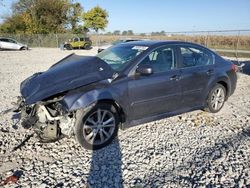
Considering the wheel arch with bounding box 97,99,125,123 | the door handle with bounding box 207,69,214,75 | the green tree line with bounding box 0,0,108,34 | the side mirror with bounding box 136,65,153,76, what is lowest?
the wheel arch with bounding box 97,99,125,123

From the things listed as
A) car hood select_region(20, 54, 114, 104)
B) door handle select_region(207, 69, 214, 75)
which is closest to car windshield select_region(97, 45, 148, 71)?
car hood select_region(20, 54, 114, 104)

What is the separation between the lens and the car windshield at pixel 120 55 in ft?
15.7

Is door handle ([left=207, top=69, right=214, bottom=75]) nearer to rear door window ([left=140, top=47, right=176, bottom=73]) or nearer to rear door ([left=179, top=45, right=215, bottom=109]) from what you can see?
rear door ([left=179, top=45, right=215, bottom=109])

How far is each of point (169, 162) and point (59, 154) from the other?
1.69 metres

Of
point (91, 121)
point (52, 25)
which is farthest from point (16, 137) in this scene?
point (52, 25)

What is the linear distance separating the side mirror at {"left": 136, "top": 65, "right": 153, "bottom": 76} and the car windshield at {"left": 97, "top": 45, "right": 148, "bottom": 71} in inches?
10.8

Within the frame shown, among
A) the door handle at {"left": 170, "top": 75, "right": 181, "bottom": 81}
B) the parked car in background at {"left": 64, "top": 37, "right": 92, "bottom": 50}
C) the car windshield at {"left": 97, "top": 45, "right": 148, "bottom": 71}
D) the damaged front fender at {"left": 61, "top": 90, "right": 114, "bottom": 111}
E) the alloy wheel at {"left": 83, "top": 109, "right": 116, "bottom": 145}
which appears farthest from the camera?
the parked car in background at {"left": 64, "top": 37, "right": 92, "bottom": 50}

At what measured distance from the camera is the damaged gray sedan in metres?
4.13

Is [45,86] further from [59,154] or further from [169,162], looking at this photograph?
[169,162]

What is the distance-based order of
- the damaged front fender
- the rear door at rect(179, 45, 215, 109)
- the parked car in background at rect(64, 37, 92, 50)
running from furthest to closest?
the parked car in background at rect(64, 37, 92, 50) → the rear door at rect(179, 45, 215, 109) → the damaged front fender

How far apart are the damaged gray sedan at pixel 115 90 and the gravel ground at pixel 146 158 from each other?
0.30 meters

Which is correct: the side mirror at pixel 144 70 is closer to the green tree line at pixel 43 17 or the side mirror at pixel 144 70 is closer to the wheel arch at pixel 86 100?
the wheel arch at pixel 86 100

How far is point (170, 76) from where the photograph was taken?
5.00 meters

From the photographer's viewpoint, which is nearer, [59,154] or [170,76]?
[59,154]
